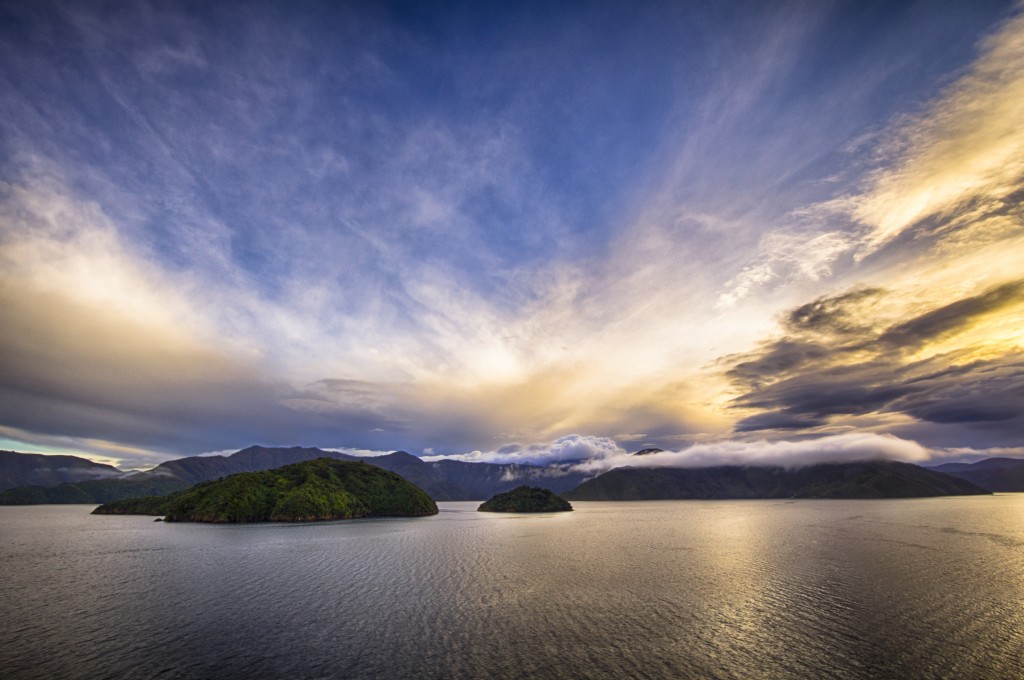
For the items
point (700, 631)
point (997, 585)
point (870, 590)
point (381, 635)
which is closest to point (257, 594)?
point (381, 635)

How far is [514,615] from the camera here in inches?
2286

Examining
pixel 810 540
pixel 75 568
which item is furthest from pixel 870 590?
pixel 75 568

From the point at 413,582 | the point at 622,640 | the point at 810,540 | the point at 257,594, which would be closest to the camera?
the point at 622,640

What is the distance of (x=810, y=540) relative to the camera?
475 ft

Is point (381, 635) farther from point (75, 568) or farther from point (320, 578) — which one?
point (75, 568)

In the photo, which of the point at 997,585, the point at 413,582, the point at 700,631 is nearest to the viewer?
the point at 700,631

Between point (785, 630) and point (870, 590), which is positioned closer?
point (785, 630)

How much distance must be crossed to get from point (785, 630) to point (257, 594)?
246ft

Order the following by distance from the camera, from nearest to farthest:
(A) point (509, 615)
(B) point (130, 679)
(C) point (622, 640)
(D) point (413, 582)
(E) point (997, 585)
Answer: (B) point (130, 679) → (C) point (622, 640) → (A) point (509, 615) → (E) point (997, 585) → (D) point (413, 582)

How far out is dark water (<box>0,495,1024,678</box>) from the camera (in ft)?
135

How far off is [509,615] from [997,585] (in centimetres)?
8522

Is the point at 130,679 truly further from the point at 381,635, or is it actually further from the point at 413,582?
the point at 413,582

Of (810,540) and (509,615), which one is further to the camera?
(810,540)

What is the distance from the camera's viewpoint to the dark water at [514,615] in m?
41.2
